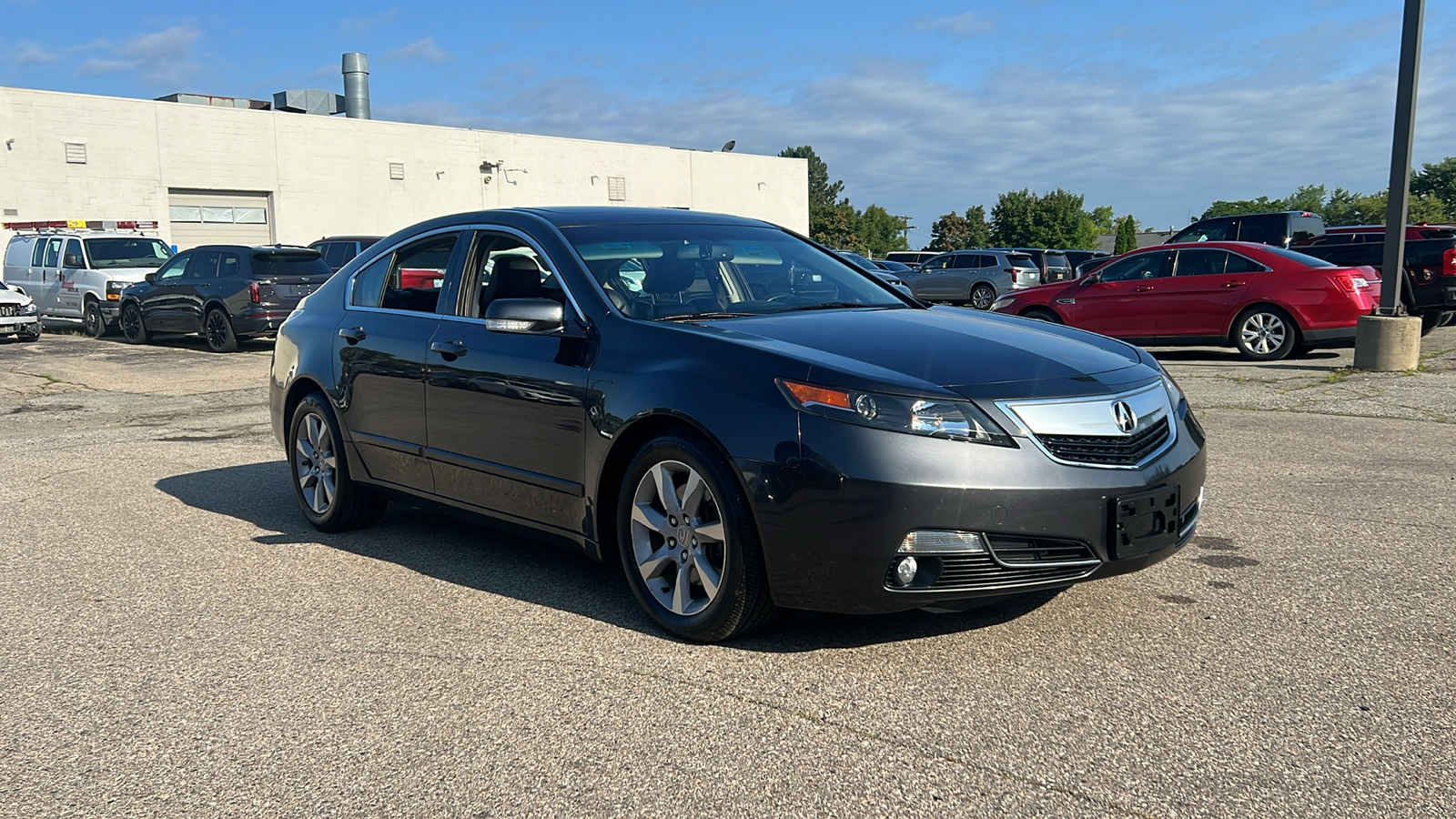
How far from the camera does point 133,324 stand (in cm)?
2167

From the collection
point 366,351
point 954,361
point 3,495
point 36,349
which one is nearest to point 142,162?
point 36,349

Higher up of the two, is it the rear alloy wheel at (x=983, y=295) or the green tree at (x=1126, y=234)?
the green tree at (x=1126, y=234)

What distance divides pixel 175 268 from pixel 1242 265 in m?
16.8

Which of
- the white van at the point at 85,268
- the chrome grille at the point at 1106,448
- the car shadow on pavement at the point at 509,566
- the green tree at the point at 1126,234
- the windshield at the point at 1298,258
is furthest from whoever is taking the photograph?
the green tree at the point at 1126,234

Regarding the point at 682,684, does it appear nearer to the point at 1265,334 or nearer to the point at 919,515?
the point at 919,515

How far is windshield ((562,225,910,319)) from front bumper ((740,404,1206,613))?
112cm

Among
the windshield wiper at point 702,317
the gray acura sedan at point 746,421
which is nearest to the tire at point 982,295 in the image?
the gray acura sedan at point 746,421

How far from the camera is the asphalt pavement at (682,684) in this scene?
310cm

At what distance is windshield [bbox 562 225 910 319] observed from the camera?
190 inches

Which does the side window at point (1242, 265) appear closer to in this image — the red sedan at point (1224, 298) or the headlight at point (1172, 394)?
the red sedan at point (1224, 298)

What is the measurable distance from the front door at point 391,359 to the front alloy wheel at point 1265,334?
11425mm

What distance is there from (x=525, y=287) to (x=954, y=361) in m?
1.99

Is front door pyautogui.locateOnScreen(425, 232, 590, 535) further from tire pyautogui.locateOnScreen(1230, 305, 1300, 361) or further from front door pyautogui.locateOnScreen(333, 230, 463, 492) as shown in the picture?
tire pyautogui.locateOnScreen(1230, 305, 1300, 361)

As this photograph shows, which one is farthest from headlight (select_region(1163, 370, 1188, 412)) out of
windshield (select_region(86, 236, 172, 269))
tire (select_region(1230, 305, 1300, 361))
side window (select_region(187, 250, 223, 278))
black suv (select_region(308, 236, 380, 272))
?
windshield (select_region(86, 236, 172, 269))
